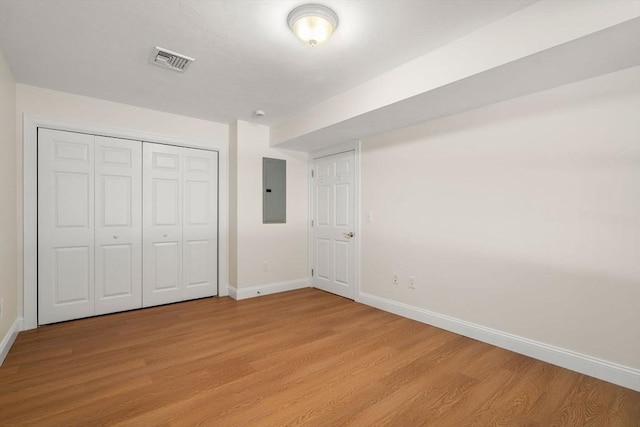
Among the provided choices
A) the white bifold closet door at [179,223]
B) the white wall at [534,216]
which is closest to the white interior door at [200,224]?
the white bifold closet door at [179,223]

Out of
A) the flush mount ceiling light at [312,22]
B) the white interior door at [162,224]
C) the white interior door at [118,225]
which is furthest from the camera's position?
the white interior door at [162,224]

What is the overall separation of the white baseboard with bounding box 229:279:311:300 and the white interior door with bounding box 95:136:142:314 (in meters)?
1.19

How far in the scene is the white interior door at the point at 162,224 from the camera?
3861 mm

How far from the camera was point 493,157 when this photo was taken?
9.25 ft

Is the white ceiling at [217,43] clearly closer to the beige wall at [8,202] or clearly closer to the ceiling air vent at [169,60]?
the ceiling air vent at [169,60]

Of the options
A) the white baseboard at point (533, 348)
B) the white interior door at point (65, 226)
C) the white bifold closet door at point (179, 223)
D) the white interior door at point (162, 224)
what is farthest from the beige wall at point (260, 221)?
the white baseboard at point (533, 348)

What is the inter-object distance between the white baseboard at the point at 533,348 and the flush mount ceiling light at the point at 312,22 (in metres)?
2.88

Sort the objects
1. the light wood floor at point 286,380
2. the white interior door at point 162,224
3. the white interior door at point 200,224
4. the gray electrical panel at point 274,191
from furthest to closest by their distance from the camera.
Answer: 1. the gray electrical panel at point 274,191
2. the white interior door at point 200,224
3. the white interior door at point 162,224
4. the light wood floor at point 286,380

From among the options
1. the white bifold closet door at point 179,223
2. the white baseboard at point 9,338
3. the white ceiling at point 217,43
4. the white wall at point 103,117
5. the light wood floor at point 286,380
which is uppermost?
the white ceiling at point 217,43

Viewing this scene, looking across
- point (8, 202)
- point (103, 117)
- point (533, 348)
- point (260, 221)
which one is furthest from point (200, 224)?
point (533, 348)

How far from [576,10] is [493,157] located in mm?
1257

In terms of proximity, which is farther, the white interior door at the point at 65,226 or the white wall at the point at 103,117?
the white interior door at the point at 65,226

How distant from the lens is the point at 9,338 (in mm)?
2725

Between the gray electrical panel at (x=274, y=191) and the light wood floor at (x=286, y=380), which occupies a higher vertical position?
the gray electrical panel at (x=274, y=191)
